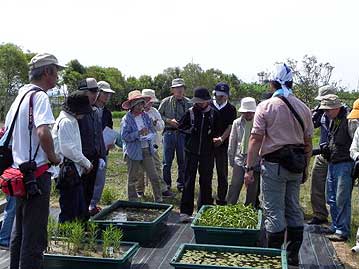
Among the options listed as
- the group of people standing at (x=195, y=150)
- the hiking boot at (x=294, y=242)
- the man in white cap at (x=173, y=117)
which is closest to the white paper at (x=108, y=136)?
the group of people standing at (x=195, y=150)

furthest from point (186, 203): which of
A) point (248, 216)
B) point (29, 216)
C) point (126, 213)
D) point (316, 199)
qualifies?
point (29, 216)

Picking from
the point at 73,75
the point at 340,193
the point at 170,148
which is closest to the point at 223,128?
the point at 170,148

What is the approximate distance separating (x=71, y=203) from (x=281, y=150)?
6.32 ft

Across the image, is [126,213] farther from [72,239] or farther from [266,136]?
[266,136]

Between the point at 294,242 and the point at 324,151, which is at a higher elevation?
the point at 324,151

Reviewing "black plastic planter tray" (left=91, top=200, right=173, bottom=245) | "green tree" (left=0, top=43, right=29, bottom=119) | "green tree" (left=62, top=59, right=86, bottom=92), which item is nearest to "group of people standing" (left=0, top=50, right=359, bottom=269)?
"black plastic planter tray" (left=91, top=200, right=173, bottom=245)

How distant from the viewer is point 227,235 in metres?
4.28

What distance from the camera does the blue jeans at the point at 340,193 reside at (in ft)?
15.4

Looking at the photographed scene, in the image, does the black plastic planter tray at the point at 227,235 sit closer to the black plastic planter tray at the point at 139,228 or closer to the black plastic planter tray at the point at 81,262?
the black plastic planter tray at the point at 139,228

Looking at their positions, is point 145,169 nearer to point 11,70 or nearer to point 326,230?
point 326,230

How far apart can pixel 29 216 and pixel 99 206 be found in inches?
121

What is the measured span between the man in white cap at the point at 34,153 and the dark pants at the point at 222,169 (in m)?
2.86

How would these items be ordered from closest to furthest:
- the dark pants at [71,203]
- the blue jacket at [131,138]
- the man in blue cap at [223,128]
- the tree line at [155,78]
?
the dark pants at [71,203] → the man in blue cap at [223,128] → the blue jacket at [131,138] → the tree line at [155,78]

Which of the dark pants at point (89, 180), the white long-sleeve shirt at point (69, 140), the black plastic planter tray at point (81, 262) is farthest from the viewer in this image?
the dark pants at point (89, 180)
